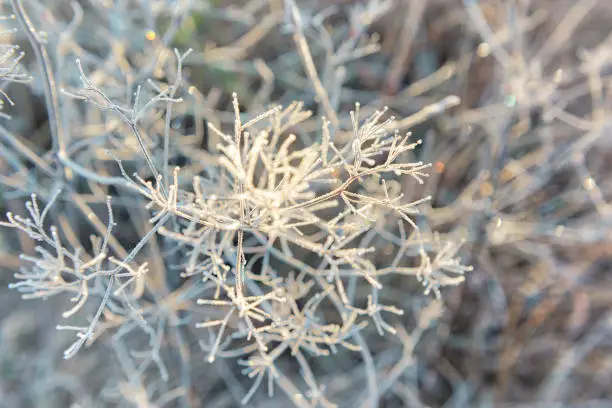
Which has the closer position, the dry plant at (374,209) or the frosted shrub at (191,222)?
the frosted shrub at (191,222)

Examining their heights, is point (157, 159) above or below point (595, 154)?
below

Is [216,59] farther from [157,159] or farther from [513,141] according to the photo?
[513,141]

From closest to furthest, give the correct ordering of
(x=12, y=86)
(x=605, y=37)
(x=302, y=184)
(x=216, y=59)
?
(x=302, y=184) < (x=216, y=59) < (x=12, y=86) < (x=605, y=37)

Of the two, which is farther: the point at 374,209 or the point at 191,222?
the point at 374,209

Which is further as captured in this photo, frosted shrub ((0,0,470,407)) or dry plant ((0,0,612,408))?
A: dry plant ((0,0,612,408))

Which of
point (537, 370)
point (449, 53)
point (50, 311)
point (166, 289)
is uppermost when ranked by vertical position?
point (449, 53)

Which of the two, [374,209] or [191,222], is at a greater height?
[374,209]

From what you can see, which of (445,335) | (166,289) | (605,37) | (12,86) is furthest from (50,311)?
(605,37)

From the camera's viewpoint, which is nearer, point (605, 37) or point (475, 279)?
point (475, 279)

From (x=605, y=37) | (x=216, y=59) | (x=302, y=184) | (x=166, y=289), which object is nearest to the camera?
(x=302, y=184)

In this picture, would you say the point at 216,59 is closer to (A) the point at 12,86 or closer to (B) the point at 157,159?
(B) the point at 157,159
